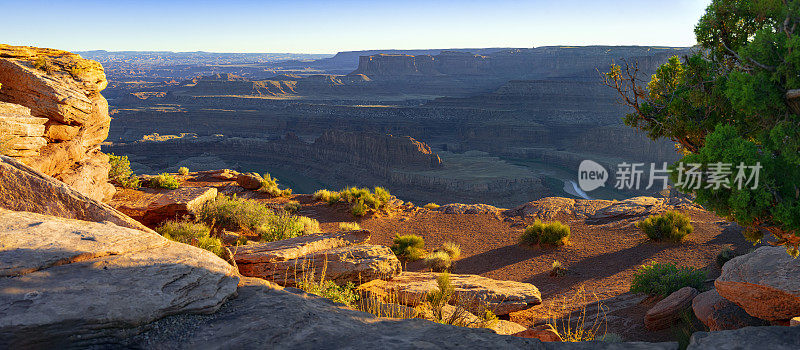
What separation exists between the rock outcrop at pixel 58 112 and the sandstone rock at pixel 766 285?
1436cm

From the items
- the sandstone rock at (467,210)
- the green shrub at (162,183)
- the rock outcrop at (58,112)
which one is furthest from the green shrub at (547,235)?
the green shrub at (162,183)

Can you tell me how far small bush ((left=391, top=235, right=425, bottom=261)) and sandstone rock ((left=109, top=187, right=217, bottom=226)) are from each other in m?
6.59

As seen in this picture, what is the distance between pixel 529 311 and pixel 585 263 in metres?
4.98

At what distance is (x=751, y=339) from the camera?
370 cm

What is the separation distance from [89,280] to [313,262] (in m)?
4.25

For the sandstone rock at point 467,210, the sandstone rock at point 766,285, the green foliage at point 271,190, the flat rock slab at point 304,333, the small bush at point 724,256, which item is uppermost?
the flat rock slab at point 304,333

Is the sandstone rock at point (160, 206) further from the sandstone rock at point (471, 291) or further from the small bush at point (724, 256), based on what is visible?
the small bush at point (724, 256)

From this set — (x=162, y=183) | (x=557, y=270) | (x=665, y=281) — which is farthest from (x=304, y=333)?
(x=162, y=183)

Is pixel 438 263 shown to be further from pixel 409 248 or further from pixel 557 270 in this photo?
pixel 557 270

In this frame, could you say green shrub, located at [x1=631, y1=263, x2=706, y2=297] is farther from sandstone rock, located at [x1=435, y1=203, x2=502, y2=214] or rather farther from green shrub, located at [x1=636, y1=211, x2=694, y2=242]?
sandstone rock, located at [x1=435, y1=203, x2=502, y2=214]

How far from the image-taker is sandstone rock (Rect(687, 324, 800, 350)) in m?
3.60

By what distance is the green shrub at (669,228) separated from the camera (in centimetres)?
1341

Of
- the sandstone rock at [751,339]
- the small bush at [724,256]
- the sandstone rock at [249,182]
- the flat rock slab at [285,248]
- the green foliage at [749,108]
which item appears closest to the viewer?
the sandstone rock at [751,339]

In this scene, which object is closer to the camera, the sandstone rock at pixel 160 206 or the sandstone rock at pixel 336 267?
the sandstone rock at pixel 336 267
